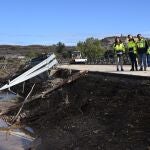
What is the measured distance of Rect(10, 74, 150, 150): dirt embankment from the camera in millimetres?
15977

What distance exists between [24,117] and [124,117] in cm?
942

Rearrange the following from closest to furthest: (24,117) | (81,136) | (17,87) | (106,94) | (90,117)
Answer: (81,136) < (90,117) < (106,94) < (24,117) < (17,87)

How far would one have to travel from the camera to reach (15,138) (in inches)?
888

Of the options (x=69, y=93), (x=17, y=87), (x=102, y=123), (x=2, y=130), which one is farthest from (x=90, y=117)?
(x=17, y=87)

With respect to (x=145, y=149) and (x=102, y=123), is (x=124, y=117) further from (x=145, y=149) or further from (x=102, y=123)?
(x=145, y=149)

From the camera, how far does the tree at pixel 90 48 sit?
12962 centimetres

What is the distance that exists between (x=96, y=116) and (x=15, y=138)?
3862 millimetres

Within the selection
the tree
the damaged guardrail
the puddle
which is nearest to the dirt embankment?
the puddle

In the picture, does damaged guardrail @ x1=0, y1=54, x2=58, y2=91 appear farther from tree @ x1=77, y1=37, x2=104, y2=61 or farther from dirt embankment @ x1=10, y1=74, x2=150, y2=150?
tree @ x1=77, y1=37, x2=104, y2=61

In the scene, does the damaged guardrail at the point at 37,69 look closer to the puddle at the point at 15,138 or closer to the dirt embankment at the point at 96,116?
the dirt embankment at the point at 96,116

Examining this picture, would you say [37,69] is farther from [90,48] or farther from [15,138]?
[90,48]

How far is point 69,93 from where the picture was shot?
29266mm

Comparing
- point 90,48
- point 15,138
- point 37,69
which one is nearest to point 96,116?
point 15,138

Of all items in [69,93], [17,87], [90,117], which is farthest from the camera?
[17,87]
